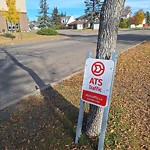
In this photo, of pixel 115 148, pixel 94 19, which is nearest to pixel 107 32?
pixel 115 148

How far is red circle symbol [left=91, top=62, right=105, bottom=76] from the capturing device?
237cm

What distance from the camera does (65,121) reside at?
142 inches

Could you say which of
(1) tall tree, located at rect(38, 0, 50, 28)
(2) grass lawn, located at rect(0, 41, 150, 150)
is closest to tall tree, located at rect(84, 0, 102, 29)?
(1) tall tree, located at rect(38, 0, 50, 28)

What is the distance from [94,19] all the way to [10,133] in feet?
181

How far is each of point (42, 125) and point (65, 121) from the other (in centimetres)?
47

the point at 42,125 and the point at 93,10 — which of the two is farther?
the point at 93,10

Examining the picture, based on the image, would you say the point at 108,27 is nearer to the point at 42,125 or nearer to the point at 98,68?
the point at 98,68

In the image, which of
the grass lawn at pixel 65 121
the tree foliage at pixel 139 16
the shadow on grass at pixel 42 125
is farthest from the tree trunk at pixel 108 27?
the tree foliage at pixel 139 16

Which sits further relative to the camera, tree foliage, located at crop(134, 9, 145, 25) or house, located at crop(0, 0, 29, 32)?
tree foliage, located at crop(134, 9, 145, 25)

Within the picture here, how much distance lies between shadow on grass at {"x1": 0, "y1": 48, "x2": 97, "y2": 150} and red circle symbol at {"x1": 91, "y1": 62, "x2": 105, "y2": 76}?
4.16 ft

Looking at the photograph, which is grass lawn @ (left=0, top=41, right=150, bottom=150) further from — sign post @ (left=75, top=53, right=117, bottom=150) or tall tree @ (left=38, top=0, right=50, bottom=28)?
tall tree @ (left=38, top=0, right=50, bottom=28)

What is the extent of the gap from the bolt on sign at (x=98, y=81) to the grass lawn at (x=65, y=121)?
0.93 metres

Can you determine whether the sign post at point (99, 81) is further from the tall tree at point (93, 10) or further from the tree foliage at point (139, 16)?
the tree foliage at point (139, 16)

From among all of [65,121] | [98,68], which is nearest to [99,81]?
[98,68]
